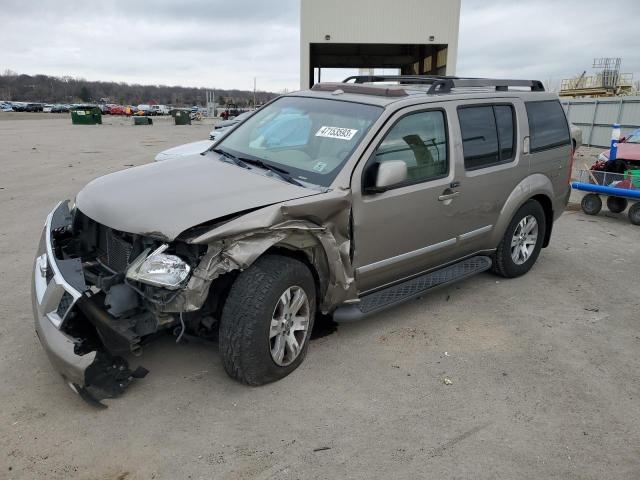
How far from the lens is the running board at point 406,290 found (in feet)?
12.4

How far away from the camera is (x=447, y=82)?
14.8 feet

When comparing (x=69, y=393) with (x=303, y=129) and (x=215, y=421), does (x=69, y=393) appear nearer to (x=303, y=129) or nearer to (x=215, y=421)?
(x=215, y=421)

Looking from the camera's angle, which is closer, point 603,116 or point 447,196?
point 447,196

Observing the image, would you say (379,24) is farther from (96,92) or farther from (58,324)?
(96,92)

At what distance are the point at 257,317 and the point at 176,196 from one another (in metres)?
0.94

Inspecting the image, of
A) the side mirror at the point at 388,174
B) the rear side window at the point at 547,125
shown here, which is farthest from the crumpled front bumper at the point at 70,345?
the rear side window at the point at 547,125

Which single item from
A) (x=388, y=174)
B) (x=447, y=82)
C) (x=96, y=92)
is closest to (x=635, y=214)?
(x=447, y=82)

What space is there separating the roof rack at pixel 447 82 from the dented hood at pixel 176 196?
1.79 m

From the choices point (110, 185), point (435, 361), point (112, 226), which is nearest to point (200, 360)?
point (112, 226)

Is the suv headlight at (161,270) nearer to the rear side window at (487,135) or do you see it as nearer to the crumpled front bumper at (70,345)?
the crumpled front bumper at (70,345)

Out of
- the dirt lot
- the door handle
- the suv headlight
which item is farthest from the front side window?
the suv headlight

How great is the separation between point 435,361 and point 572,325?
150 centimetres

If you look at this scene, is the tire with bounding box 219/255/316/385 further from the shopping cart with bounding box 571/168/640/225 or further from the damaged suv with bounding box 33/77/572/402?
the shopping cart with bounding box 571/168/640/225

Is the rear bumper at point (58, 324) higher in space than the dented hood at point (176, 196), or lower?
lower
